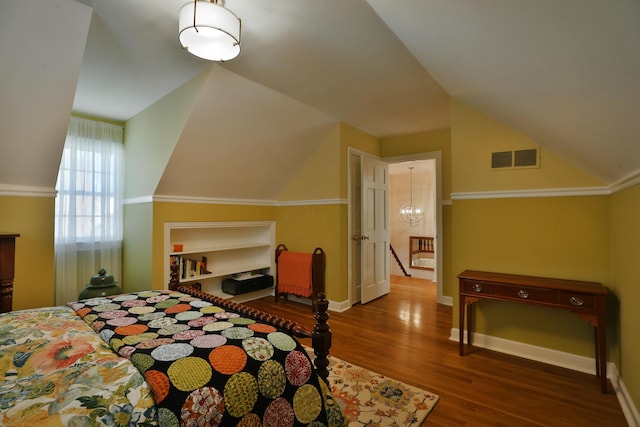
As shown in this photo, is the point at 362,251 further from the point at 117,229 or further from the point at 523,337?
the point at 117,229

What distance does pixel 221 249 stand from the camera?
3.85 metres

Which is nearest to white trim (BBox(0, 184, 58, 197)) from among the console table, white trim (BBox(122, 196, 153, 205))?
white trim (BBox(122, 196, 153, 205))

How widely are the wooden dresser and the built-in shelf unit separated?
1385 mm

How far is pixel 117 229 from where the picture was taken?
3.73m

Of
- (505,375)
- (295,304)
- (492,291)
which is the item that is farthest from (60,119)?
(505,375)

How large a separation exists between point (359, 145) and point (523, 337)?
9.52 ft

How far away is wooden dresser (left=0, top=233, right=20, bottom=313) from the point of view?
1.92 meters

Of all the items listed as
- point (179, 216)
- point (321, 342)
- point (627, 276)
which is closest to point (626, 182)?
point (627, 276)

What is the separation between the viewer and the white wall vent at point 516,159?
8.27 ft

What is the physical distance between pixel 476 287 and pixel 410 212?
15.9ft

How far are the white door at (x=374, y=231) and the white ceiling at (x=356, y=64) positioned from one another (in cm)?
115

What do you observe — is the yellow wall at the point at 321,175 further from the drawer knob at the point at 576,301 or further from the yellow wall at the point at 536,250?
the drawer knob at the point at 576,301

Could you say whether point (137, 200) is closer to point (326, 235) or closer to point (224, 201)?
point (224, 201)

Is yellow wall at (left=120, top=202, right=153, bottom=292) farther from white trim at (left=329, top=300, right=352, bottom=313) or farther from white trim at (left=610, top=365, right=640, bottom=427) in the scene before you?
white trim at (left=610, top=365, right=640, bottom=427)
